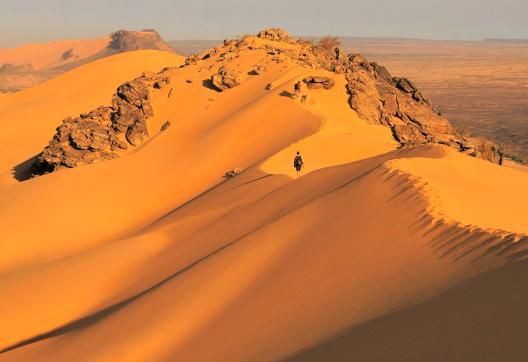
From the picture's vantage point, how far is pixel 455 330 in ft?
18.4

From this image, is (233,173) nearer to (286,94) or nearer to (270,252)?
(286,94)

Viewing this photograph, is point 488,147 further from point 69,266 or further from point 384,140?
point 69,266

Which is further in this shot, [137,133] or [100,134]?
[137,133]

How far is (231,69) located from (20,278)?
53.1 ft

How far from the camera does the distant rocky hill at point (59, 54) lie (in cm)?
8394

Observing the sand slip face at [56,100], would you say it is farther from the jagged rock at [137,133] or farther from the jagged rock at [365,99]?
the jagged rock at [365,99]

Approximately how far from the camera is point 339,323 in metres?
6.80

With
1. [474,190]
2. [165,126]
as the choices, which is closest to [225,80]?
[165,126]

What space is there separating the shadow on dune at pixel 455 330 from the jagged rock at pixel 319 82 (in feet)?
56.5

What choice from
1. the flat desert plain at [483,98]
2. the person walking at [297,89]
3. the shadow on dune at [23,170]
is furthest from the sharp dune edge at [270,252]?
the flat desert plain at [483,98]

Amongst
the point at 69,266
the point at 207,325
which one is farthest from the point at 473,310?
the point at 69,266

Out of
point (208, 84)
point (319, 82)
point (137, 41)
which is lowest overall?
point (137, 41)

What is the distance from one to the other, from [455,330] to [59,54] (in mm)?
140303

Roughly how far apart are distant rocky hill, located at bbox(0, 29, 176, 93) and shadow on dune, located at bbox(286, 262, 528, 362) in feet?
239
